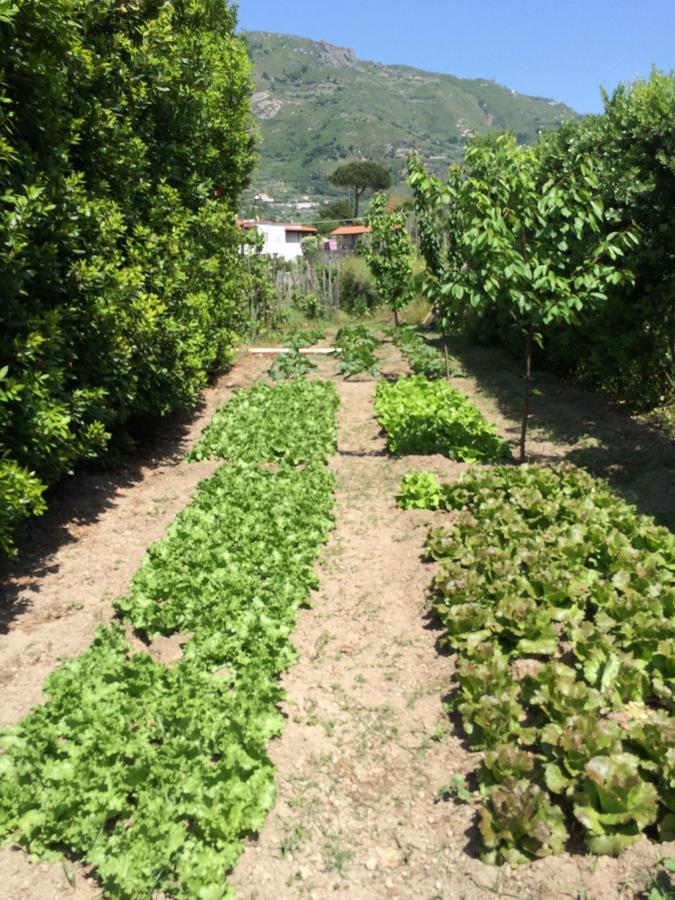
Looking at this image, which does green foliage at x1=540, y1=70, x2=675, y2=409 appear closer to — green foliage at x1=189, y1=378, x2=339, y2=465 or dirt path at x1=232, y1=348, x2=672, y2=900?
green foliage at x1=189, y1=378, x2=339, y2=465

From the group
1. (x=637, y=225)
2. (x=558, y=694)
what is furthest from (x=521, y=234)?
(x=558, y=694)

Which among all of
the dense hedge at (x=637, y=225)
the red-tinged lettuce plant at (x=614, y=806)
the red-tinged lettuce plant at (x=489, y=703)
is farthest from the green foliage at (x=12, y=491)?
the dense hedge at (x=637, y=225)

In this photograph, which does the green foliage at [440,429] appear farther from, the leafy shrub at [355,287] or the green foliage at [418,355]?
the leafy shrub at [355,287]

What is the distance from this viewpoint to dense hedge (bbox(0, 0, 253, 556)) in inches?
Answer: 189

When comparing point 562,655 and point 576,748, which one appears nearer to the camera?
point 576,748

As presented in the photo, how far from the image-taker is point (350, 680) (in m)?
4.43

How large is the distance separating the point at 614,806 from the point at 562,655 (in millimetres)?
1441

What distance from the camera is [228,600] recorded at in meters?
4.72

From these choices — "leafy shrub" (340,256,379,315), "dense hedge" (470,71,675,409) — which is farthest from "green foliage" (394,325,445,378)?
"leafy shrub" (340,256,379,315)

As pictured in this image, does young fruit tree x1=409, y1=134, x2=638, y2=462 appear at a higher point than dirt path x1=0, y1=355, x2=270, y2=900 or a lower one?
higher

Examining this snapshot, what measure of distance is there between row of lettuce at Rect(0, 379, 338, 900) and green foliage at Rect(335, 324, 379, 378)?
832 cm

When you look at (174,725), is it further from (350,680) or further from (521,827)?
(521,827)

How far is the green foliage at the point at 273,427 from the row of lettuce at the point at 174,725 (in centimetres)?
231

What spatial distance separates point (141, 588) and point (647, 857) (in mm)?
3488
